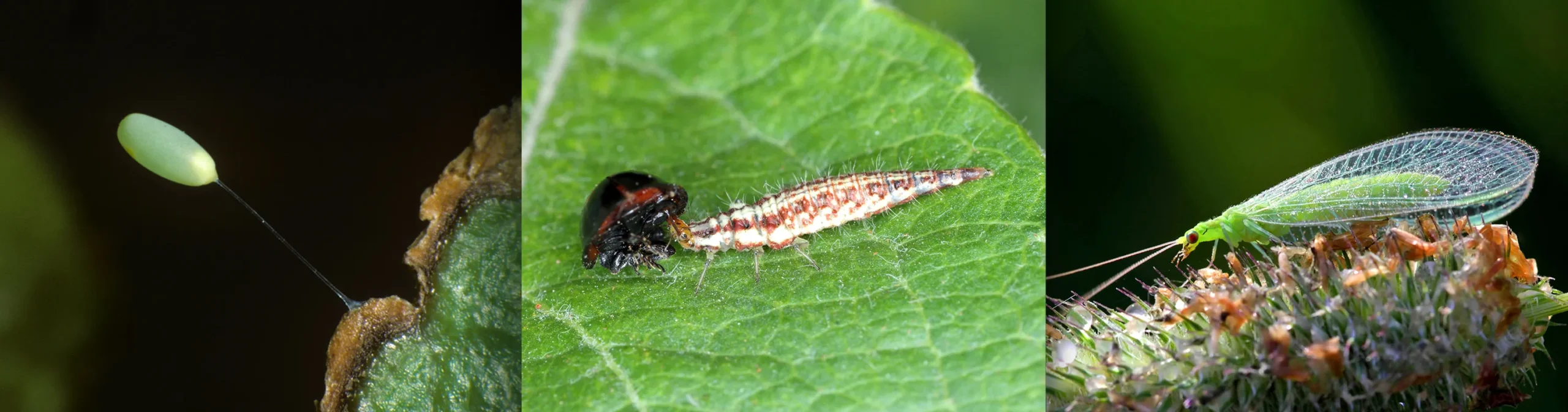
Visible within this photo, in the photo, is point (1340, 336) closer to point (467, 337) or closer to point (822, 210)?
point (822, 210)

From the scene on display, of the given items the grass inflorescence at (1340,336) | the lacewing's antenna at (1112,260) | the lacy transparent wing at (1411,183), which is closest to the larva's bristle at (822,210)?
the lacewing's antenna at (1112,260)

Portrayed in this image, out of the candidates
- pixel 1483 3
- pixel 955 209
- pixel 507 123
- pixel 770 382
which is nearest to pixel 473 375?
pixel 507 123

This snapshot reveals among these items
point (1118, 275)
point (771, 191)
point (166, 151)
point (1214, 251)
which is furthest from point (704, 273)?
point (1214, 251)

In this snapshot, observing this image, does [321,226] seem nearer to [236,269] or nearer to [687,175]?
[236,269]

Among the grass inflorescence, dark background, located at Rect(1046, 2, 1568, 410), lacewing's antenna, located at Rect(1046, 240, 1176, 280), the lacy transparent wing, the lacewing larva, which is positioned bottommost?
the grass inflorescence

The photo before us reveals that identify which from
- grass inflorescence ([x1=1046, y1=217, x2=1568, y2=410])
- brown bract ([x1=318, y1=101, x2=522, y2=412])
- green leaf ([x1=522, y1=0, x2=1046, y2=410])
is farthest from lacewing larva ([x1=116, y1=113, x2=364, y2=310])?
grass inflorescence ([x1=1046, y1=217, x2=1568, y2=410])

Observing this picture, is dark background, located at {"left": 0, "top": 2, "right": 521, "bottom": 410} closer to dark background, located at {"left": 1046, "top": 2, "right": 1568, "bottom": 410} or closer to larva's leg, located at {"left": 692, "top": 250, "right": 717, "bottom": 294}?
larva's leg, located at {"left": 692, "top": 250, "right": 717, "bottom": 294}

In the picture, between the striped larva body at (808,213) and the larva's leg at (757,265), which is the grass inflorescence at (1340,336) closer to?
the striped larva body at (808,213)
